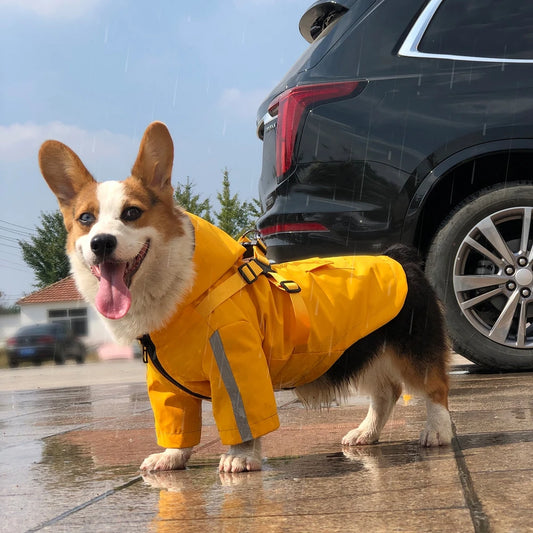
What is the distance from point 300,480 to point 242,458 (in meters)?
0.38

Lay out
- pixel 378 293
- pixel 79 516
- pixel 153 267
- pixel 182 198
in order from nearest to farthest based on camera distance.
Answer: pixel 79 516
pixel 153 267
pixel 378 293
pixel 182 198

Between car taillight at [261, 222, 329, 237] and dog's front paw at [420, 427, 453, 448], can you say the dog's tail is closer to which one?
dog's front paw at [420, 427, 453, 448]

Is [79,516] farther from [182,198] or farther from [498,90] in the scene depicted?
[182,198]

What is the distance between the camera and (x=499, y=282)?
205 inches

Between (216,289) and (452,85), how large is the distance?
2.63 m

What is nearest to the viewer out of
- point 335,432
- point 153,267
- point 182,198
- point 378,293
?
point 153,267

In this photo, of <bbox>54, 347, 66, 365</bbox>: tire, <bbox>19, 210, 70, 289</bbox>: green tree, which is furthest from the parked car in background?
<bbox>19, 210, 70, 289</bbox>: green tree

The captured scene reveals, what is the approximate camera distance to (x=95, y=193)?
10.9 feet

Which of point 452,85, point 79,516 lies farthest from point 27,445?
point 452,85

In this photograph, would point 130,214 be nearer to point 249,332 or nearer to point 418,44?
point 249,332

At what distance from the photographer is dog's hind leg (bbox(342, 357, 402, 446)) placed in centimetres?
360

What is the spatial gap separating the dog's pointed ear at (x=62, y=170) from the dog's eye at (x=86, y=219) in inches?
8.3

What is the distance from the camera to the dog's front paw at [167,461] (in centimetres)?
321

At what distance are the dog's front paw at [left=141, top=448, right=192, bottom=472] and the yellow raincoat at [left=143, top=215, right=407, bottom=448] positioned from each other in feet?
0.10
